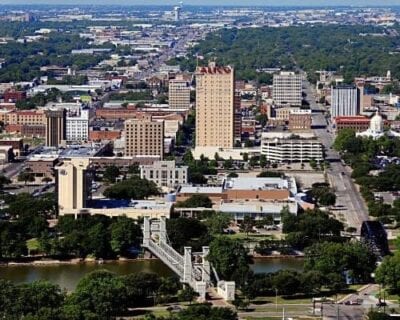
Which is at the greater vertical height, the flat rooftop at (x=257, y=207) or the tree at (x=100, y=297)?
the tree at (x=100, y=297)

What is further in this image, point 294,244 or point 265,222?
point 265,222

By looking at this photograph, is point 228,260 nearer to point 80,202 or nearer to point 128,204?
point 80,202

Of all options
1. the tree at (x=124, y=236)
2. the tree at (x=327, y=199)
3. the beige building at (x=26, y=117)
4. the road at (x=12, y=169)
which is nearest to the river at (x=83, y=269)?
the tree at (x=124, y=236)

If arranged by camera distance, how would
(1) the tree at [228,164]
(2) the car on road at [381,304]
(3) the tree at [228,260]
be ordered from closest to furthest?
(2) the car on road at [381,304] < (3) the tree at [228,260] < (1) the tree at [228,164]

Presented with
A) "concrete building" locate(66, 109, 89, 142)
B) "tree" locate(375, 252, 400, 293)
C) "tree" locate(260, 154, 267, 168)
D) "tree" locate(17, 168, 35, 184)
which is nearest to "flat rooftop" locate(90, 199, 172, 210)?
"tree" locate(17, 168, 35, 184)

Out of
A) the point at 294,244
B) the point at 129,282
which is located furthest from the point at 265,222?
the point at 129,282

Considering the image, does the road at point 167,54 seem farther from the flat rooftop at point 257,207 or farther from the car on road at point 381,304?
the car on road at point 381,304

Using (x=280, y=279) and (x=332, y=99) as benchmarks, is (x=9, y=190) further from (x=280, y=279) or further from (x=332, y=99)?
(x=332, y=99)
